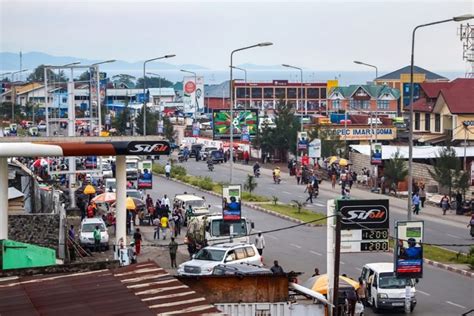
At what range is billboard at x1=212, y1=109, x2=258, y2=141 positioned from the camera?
65.8 metres

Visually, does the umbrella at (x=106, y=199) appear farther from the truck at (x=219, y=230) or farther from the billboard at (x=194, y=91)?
the billboard at (x=194, y=91)

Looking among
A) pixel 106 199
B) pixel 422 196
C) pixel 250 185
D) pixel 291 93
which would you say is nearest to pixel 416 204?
pixel 422 196

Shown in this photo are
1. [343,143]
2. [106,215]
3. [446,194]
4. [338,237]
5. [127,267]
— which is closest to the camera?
[127,267]

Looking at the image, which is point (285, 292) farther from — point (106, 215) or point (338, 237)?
point (106, 215)

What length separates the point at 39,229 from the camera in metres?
35.6

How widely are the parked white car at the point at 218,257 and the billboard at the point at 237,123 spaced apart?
1310 inches

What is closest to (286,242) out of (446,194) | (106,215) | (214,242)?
(214,242)

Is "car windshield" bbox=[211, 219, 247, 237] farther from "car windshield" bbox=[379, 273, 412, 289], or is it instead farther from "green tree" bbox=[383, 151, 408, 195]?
"green tree" bbox=[383, 151, 408, 195]

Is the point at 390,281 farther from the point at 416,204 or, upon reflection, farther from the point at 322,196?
the point at 322,196

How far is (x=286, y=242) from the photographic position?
4072cm

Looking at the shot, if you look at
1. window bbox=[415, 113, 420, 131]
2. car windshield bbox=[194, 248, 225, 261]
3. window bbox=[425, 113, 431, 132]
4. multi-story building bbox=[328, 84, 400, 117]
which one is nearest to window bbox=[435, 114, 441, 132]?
window bbox=[425, 113, 431, 132]

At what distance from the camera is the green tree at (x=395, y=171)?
180ft

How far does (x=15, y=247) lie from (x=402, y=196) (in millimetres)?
31772

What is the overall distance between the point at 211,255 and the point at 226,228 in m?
5.63
